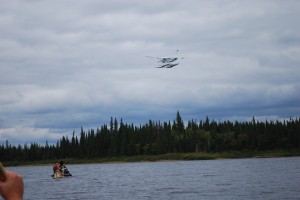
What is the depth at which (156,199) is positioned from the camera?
44719 mm

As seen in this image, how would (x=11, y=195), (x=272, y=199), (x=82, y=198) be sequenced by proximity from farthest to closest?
(x=82, y=198) < (x=272, y=199) < (x=11, y=195)

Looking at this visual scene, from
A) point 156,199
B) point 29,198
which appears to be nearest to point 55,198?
point 29,198

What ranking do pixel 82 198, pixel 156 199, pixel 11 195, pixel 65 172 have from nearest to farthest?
1. pixel 11 195
2. pixel 156 199
3. pixel 82 198
4. pixel 65 172

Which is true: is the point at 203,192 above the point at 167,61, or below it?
below

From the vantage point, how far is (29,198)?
170ft

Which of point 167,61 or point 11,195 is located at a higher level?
point 167,61

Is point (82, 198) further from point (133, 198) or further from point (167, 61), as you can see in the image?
point (167, 61)

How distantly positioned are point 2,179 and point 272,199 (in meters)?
39.1

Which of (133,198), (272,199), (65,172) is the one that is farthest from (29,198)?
(65,172)

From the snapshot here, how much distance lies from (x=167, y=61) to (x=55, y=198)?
2140cm

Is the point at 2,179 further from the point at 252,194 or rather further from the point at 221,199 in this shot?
the point at 252,194

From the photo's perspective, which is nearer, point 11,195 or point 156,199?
point 11,195

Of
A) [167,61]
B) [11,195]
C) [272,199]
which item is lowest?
[272,199]

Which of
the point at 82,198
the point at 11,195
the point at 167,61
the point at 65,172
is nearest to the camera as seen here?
the point at 11,195
